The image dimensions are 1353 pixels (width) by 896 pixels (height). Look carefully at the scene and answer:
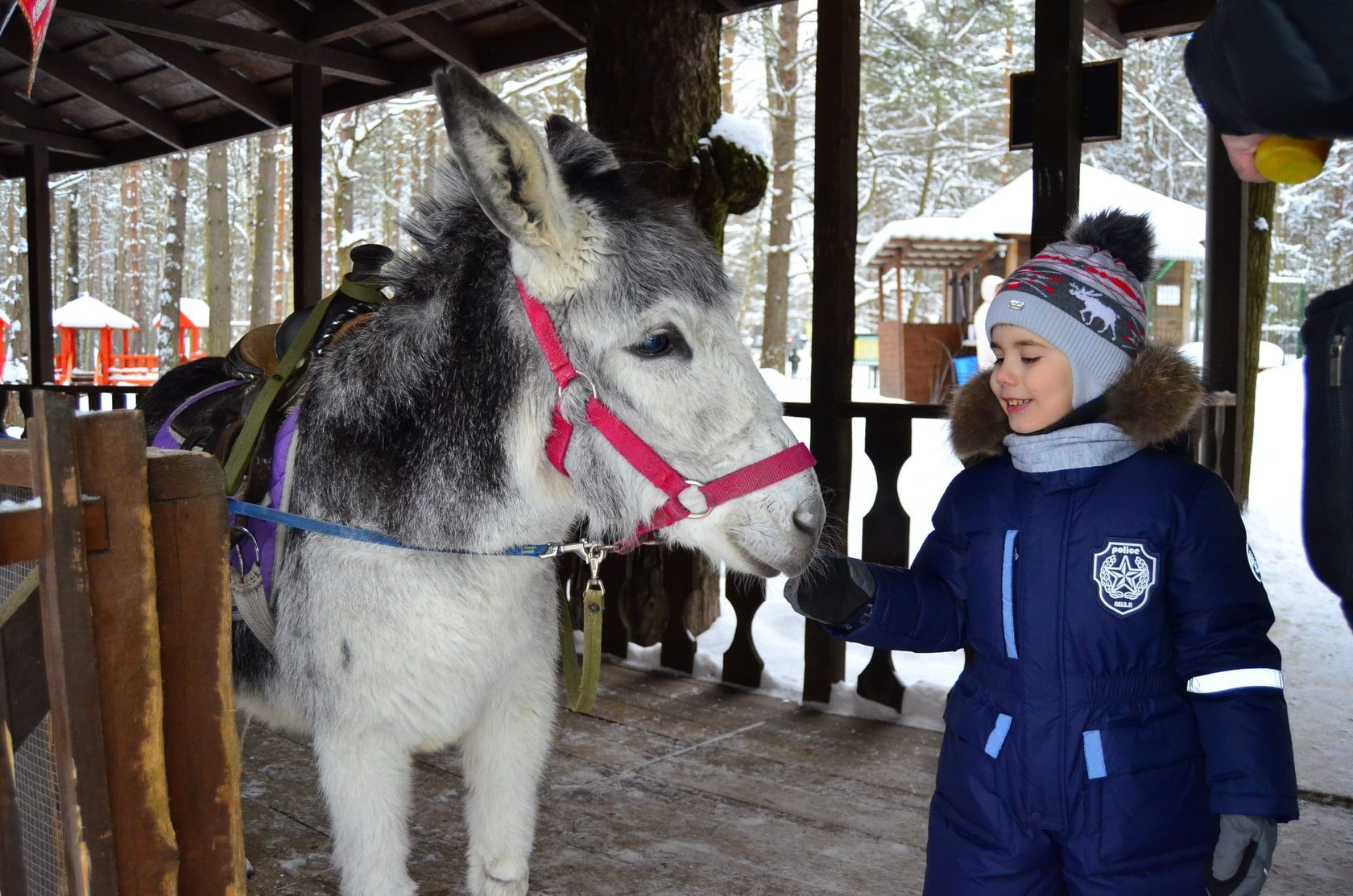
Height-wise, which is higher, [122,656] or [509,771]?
[122,656]

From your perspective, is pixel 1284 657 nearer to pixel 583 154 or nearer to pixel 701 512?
pixel 701 512

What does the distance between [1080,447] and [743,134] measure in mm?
3105

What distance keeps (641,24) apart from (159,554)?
3773 mm

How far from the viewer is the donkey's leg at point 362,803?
1.99m

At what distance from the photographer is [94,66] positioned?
284 inches

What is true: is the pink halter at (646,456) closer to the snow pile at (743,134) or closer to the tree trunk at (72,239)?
the snow pile at (743,134)

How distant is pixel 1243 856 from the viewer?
1.63 meters

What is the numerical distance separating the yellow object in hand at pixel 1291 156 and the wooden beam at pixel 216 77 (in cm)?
673

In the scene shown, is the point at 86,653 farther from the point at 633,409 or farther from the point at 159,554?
the point at 633,409

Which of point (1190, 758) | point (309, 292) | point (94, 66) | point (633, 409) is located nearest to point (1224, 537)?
point (1190, 758)

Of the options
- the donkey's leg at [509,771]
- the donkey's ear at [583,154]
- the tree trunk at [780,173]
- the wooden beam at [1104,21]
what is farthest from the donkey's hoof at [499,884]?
the tree trunk at [780,173]

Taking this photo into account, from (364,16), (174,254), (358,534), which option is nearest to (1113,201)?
(364,16)

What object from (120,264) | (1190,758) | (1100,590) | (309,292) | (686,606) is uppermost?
(120,264)

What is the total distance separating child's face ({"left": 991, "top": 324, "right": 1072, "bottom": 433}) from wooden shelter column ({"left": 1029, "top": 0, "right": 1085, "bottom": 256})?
143 centimetres
